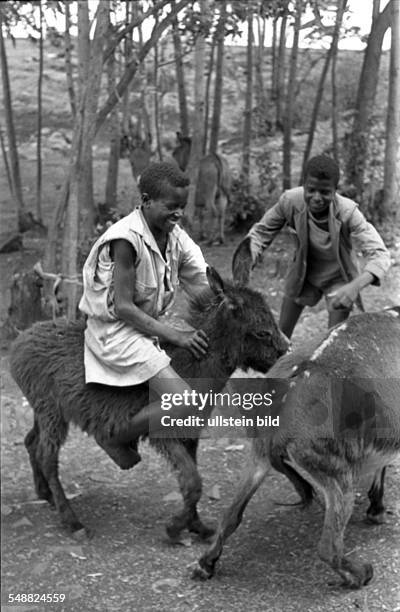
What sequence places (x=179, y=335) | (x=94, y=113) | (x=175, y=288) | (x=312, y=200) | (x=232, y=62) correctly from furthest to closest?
1. (x=232, y=62)
2. (x=94, y=113)
3. (x=312, y=200)
4. (x=175, y=288)
5. (x=179, y=335)

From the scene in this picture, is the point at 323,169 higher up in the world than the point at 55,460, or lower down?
higher up

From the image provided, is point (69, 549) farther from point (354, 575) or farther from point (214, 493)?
point (354, 575)

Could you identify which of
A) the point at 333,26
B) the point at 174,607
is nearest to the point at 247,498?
the point at 174,607

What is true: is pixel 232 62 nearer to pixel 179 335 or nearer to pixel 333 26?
pixel 333 26

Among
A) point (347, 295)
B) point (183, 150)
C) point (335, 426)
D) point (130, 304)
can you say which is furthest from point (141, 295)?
point (183, 150)

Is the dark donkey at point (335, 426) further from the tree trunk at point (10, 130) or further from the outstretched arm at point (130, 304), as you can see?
the tree trunk at point (10, 130)

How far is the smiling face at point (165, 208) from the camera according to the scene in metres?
4.40

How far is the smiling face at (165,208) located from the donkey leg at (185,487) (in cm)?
114

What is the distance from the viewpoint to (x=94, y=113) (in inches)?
294

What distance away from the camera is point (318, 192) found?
5066 mm

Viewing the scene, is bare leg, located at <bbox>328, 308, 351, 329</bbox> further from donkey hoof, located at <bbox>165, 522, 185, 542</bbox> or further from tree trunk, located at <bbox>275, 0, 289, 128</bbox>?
tree trunk, located at <bbox>275, 0, 289, 128</bbox>

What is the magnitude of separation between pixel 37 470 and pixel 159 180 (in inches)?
78.6

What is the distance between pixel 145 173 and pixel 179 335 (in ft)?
2.73

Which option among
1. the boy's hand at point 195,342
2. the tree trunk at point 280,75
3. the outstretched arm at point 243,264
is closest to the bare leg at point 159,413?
the boy's hand at point 195,342
